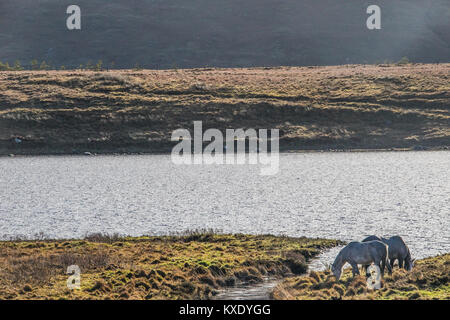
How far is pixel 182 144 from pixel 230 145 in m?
6.79

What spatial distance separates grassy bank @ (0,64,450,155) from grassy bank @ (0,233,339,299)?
6363 centimetres

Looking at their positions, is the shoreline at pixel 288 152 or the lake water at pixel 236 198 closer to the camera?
the lake water at pixel 236 198

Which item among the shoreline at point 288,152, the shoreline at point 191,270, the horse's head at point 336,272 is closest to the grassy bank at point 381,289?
the shoreline at point 191,270

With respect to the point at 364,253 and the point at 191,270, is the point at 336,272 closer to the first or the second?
the point at 364,253

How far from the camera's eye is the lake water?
37875mm

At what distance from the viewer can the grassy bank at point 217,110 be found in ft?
320

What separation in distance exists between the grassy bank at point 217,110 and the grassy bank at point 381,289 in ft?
238

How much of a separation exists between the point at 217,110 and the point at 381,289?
88023 millimetres

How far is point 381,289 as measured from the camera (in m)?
21.0
